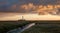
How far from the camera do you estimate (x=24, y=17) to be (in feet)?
9.00

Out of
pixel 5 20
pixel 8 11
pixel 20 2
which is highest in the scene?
pixel 20 2

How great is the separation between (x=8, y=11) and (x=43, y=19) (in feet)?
2.54

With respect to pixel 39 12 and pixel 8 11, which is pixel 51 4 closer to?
pixel 39 12

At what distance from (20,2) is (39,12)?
47cm

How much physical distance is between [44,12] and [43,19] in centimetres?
15

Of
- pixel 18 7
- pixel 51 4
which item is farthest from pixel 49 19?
pixel 18 7

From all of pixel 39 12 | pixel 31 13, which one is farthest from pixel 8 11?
pixel 39 12

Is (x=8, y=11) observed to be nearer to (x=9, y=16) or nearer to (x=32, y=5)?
(x=9, y=16)

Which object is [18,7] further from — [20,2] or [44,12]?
[44,12]

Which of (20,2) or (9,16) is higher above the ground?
(20,2)

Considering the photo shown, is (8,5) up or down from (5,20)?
up

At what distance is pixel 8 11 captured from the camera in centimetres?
275

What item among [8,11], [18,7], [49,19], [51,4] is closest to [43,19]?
[49,19]

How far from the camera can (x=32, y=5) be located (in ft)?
9.04
